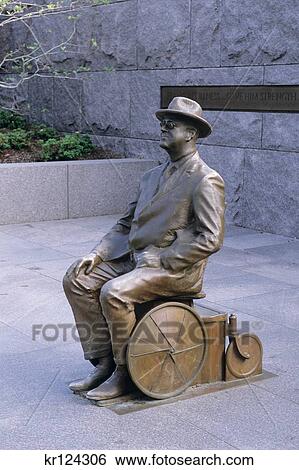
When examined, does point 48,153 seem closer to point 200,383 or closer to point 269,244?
point 269,244

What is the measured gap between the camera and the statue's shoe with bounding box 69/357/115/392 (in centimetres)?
522

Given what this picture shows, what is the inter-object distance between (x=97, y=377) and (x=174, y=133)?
164 centimetres

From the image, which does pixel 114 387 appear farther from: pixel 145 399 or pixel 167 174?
pixel 167 174

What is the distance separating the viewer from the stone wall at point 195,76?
35.7 feet

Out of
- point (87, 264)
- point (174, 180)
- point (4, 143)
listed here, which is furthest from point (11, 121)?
point (174, 180)

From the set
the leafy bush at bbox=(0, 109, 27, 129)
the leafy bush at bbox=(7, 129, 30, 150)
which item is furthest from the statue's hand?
the leafy bush at bbox=(0, 109, 27, 129)

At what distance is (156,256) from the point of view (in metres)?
5.10

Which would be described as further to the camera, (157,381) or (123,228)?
(123,228)

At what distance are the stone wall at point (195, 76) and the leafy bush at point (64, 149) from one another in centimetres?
84

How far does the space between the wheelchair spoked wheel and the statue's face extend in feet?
3.35

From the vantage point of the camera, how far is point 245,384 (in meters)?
5.41

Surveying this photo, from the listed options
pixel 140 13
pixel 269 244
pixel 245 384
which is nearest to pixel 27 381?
pixel 245 384

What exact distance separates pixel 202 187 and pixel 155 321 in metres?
0.88

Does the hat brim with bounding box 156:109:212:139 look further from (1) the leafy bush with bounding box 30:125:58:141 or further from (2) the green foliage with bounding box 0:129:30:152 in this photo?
(1) the leafy bush with bounding box 30:125:58:141
